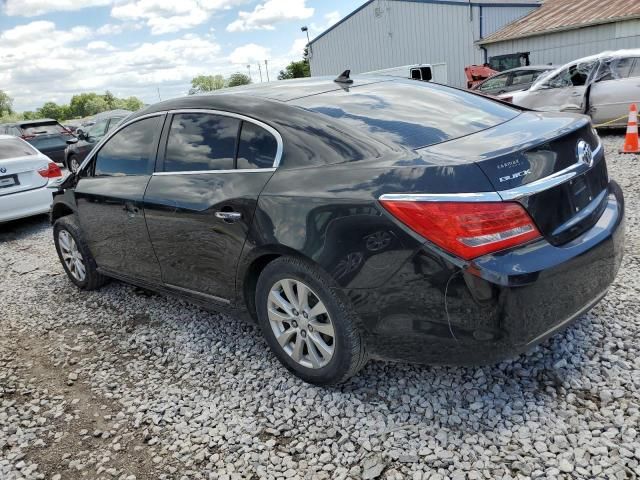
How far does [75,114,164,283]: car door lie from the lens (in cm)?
370

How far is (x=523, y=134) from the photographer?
Answer: 2586mm

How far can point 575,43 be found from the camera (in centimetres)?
2155

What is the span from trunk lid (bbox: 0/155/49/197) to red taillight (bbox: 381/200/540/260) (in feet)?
23.0

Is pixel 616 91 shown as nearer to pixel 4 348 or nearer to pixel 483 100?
pixel 483 100

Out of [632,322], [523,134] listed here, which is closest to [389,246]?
[523,134]

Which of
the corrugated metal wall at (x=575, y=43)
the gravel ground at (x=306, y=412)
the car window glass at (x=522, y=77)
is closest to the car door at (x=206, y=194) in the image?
the gravel ground at (x=306, y=412)

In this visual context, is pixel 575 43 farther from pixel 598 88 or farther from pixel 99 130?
pixel 99 130

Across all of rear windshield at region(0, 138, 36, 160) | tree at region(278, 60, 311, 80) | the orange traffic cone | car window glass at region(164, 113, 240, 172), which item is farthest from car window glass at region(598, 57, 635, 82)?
tree at region(278, 60, 311, 80)

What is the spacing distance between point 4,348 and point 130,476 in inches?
83.3

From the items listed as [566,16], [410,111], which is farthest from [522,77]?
[410,111]

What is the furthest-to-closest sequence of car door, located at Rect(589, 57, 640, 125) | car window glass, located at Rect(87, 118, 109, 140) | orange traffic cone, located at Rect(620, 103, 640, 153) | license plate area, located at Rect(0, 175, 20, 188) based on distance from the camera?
car window glass, located at Rect(87, 118, 109, 140) → car door, located at Rect(589, 57, 640, 125) → orange traffic cone, located at Rect(620, 103, 640, 153) → license plate area, located at Rect(0, 175, 20, 188)

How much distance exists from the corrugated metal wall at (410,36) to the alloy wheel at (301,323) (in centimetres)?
2590

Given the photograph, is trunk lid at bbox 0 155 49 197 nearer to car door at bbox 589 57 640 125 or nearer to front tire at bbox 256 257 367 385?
front tire at bbox 256 257 367 385

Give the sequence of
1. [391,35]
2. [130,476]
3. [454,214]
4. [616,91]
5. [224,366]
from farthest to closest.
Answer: [391,35] → [616,91] → [224,366] → [130,476] → [454,214]
